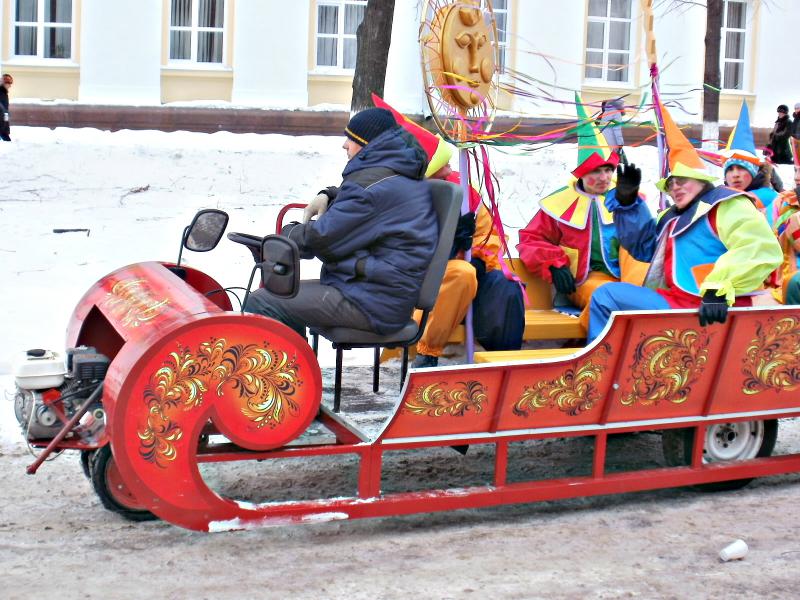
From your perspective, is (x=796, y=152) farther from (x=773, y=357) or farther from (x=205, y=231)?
(x=205, y=231)

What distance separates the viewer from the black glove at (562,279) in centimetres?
648

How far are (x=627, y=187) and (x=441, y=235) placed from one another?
1.86 meters

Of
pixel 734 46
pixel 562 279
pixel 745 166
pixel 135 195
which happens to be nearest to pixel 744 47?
pixel 734 46

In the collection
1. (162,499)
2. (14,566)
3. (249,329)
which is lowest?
(14,566)

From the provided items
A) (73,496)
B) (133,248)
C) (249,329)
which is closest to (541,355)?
(249,329)

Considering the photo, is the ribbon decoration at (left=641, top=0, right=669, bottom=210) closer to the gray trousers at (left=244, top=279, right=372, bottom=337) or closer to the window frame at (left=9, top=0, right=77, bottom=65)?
the gray trousers at (left=244, top=279, right=372, bottom=337)

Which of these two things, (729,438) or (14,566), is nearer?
(14,566)

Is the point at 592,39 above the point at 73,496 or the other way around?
above

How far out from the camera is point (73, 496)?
17.1ft

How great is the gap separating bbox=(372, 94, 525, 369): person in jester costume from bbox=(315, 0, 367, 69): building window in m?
13.5

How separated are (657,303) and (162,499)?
2.62m

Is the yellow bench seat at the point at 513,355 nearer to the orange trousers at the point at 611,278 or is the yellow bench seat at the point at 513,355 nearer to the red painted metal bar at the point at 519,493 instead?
the red painted metal bar at the point at 519,493

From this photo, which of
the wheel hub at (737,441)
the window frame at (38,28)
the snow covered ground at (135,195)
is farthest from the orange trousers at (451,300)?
the window frame at (38,28)

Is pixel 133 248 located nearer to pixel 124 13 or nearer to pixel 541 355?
pixel 541 355
